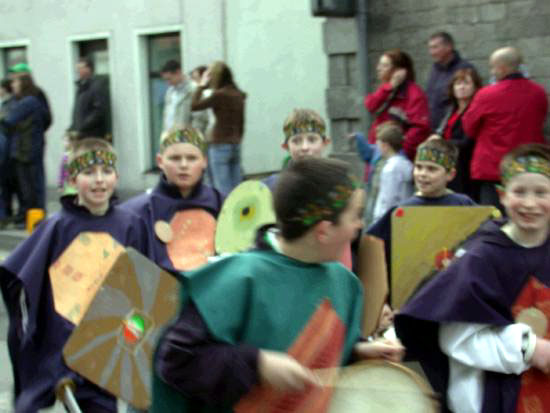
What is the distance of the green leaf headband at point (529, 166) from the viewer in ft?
12.4

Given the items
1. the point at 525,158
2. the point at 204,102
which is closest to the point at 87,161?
the point at 525,158

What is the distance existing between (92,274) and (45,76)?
1258 cm

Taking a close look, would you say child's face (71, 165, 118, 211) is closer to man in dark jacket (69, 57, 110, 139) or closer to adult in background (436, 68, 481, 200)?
adult in background (436, 68, 481, 200)

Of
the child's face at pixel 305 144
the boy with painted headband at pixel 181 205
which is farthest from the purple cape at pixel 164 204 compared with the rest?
the child's face at pixel 305 144

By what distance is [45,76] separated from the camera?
16781 mm

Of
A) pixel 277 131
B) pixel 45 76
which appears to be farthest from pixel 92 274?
pixel 45 76

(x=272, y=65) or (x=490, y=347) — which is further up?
(x=272, y=65)

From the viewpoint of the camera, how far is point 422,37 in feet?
34.6

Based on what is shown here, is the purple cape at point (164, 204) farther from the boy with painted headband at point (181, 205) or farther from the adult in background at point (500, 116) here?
the adult in background at point (500, 116)

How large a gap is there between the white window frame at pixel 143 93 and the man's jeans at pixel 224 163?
4.51m

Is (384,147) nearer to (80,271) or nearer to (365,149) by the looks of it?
(365,149)

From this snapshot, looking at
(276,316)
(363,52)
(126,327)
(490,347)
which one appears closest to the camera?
(276,316)

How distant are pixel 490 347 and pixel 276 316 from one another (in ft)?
3.76

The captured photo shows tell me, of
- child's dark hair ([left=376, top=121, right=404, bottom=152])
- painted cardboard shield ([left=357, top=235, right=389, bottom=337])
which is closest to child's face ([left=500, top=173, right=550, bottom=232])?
painted cardboard shield ([left=357, top=235, right=389, bottom=337])
